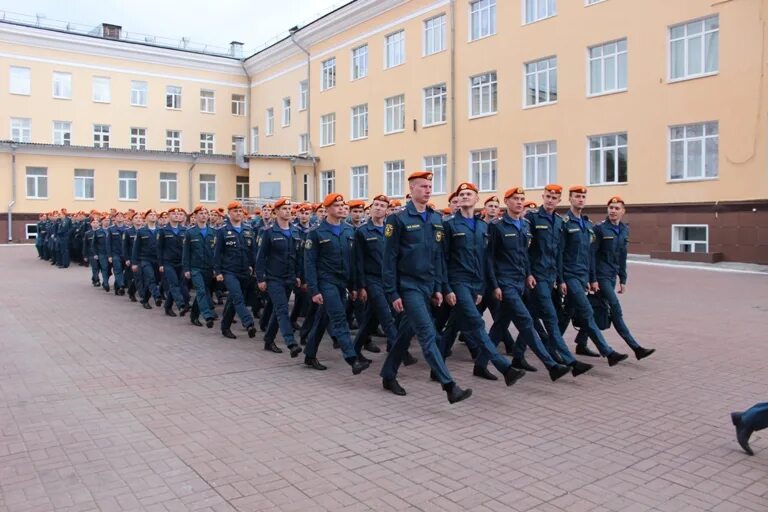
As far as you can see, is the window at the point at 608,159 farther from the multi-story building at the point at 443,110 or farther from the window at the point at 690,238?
the window at the point at 690,238

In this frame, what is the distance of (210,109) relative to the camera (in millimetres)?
48375

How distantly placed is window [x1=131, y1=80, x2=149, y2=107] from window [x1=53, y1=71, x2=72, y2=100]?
153 inches

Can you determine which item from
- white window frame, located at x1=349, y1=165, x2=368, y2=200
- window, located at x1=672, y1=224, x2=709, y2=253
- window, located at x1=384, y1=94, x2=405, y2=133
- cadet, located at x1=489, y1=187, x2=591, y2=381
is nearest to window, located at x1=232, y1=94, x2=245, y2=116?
white window frame, located at x1=349, y1=165, x2=368, y2=200

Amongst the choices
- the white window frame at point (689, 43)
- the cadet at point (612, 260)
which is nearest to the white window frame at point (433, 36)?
the white window frame at point (689, 43)

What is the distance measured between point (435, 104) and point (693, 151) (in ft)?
43.2

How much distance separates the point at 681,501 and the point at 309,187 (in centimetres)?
3802

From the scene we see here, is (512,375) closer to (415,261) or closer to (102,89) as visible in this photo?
(415,261)

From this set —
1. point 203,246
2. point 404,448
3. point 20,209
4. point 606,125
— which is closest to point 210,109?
point 20,209

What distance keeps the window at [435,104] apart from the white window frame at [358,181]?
Result: 5.73 m

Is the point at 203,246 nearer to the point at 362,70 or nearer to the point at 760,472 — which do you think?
the point at 760,472

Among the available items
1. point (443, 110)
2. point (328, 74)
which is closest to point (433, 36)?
point (443, 110)

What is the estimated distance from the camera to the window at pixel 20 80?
4117cm

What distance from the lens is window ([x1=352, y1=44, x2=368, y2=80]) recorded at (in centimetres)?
3597

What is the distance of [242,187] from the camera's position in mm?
45812
